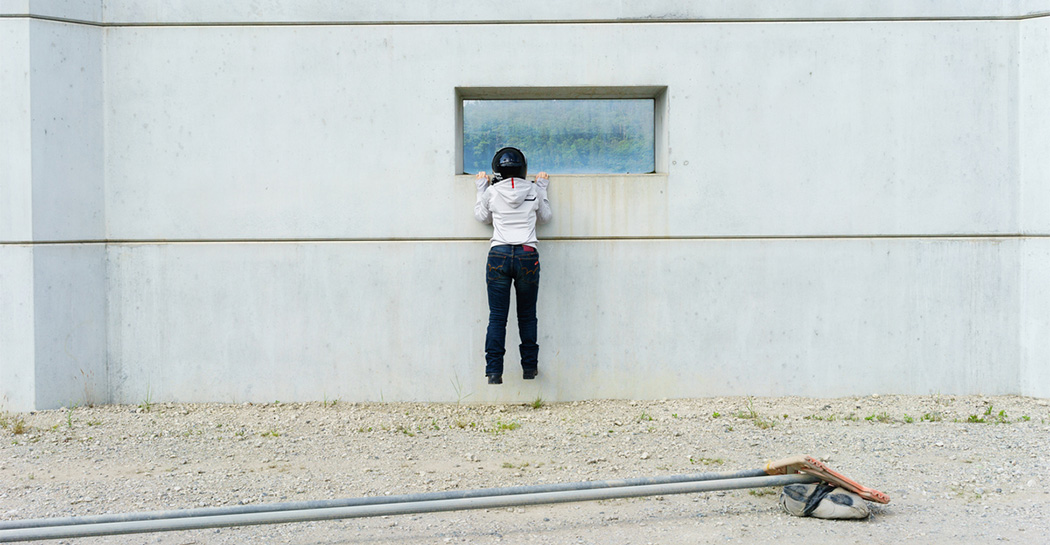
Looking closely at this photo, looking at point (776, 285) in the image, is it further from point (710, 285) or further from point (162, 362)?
point (162, 362)

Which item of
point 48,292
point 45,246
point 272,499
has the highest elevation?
point 45,246

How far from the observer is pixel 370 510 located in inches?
136

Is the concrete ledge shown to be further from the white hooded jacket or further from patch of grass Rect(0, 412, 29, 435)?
patch of grass Rect(0, 412, 29, 435)

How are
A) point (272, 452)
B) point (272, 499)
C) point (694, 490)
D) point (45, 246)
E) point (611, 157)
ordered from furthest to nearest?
1. point (611, 157)
2. point (45, 246)
3. point (272, 452)
4. point (272, 499)
5. point (694, 490)

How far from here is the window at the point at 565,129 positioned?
263 inches

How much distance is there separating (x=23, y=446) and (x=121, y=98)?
288cm

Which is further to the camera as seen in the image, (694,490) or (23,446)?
(23,446)

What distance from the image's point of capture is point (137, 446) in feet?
17.4

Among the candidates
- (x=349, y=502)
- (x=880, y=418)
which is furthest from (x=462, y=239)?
(x=880, y=418)

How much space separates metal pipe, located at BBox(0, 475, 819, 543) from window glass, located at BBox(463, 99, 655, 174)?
3.50 metres

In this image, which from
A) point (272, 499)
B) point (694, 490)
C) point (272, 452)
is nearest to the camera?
point (694, 490)

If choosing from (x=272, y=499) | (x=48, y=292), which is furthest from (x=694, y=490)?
(x=48, y=292)

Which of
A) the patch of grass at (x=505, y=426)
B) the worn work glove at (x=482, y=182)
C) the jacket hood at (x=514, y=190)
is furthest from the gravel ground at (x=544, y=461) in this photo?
the worn work glove at (x=482, y=182)

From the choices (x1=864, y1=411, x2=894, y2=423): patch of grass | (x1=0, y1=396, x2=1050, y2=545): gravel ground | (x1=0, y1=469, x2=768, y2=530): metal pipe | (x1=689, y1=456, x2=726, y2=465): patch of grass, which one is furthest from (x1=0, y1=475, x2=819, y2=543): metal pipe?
(x1=864, y1=411, x2=894, y2=423): patch of grass
